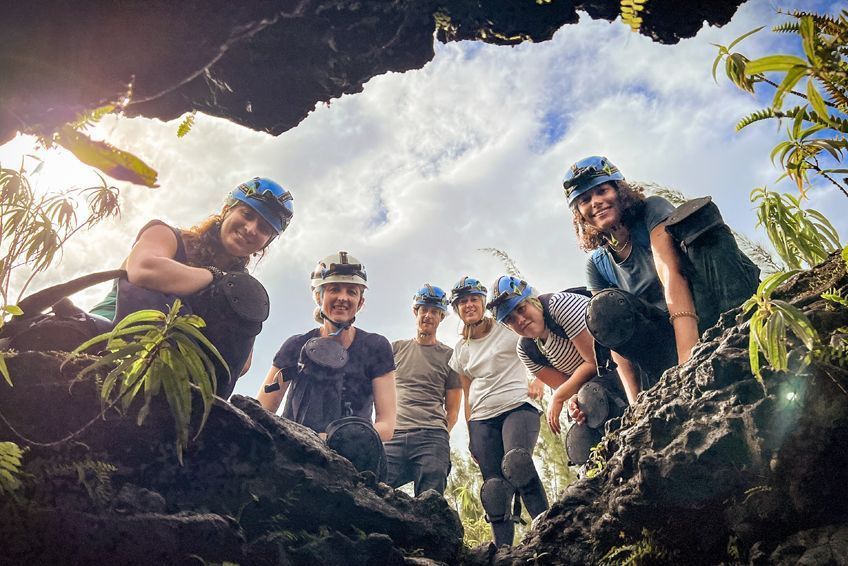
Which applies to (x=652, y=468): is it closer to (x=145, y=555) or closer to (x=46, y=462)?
(x=145, y=555)

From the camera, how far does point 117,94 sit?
1.67 metres

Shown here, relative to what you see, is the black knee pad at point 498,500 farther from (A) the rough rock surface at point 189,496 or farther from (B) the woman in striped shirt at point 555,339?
(A) the rough rock surface at point 189,496

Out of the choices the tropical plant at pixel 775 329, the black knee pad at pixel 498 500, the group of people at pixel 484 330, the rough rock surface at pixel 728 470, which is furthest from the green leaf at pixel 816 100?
the black knee pad at pixel 498 500

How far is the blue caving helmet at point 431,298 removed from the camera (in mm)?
6766

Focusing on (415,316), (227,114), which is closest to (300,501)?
(227,114)

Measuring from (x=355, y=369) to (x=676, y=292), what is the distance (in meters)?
2.88

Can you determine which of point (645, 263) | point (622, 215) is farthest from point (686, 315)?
point (622, 215)

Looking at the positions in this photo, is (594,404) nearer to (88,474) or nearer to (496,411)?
(496,411)

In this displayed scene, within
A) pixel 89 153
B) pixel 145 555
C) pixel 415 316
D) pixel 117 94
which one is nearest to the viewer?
pixel 89 153

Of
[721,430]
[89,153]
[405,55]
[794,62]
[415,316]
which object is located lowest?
[721,430]

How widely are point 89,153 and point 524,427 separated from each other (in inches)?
177

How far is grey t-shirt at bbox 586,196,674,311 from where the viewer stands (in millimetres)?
3633

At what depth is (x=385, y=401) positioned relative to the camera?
16.4ft

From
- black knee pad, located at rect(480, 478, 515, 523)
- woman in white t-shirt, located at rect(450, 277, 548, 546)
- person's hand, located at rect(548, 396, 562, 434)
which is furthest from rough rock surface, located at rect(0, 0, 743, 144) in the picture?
black knee pad, located at rect(480, 478, 515, 523)
